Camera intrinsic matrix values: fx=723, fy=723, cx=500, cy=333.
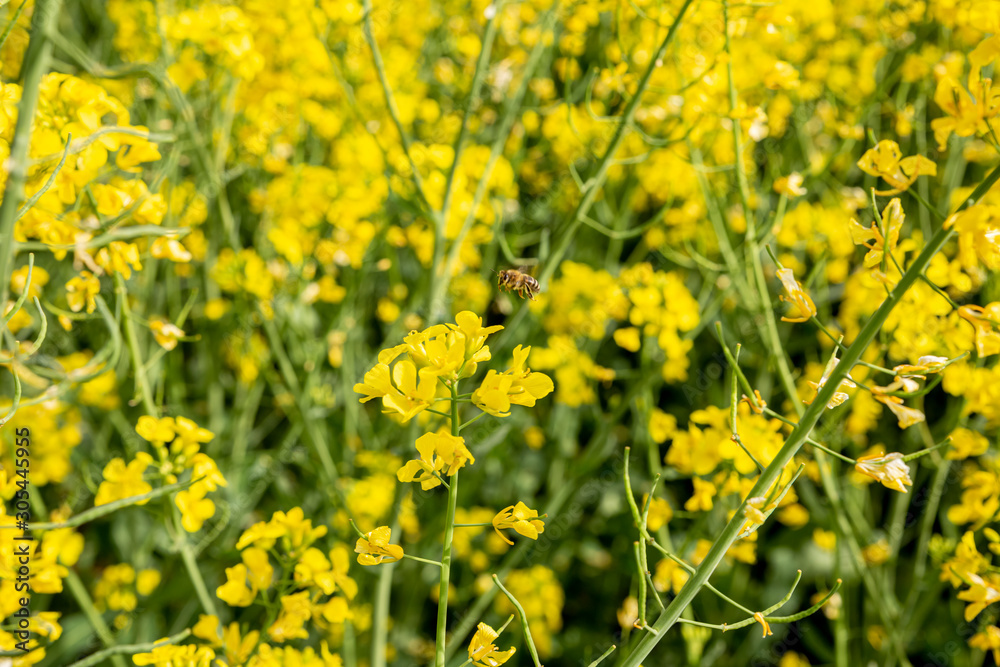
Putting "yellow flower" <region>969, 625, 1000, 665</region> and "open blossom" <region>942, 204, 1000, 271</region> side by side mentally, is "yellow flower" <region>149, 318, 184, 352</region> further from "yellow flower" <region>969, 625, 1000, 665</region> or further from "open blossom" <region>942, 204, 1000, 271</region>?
"yellow flower" <region>969, 625, 1000, 665</region>

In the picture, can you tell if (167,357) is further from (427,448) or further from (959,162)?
(959,162)

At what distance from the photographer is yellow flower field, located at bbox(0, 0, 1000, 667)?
138 centimetres

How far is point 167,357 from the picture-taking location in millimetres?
2812

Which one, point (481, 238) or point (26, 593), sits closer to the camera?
point (26, 593)

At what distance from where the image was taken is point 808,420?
2.92 ft

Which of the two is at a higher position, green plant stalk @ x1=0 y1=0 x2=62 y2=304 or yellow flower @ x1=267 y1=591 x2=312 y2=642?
green plant stalk @ x1=0 y1=0 x2=62 y2=304

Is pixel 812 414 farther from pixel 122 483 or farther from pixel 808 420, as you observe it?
pixel 122 483

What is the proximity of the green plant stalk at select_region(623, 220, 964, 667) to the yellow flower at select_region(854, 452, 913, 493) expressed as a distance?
8cm

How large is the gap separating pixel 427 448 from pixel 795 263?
7.34ft

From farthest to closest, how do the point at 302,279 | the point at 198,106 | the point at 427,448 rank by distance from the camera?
the point at 198,106
the point at 302,279
the point at 427,448

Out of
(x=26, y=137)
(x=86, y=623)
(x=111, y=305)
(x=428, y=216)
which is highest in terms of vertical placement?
(x=26, y=137)

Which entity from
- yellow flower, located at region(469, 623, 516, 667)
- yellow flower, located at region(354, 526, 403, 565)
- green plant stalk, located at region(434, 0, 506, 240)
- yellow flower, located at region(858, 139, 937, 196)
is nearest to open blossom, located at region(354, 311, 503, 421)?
yellow flower, located at region(354, 526, 403, 565)

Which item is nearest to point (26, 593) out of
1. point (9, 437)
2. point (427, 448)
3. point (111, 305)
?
point (9, 437)

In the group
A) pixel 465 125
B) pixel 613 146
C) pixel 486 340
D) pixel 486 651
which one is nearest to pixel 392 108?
pixel 465 125
